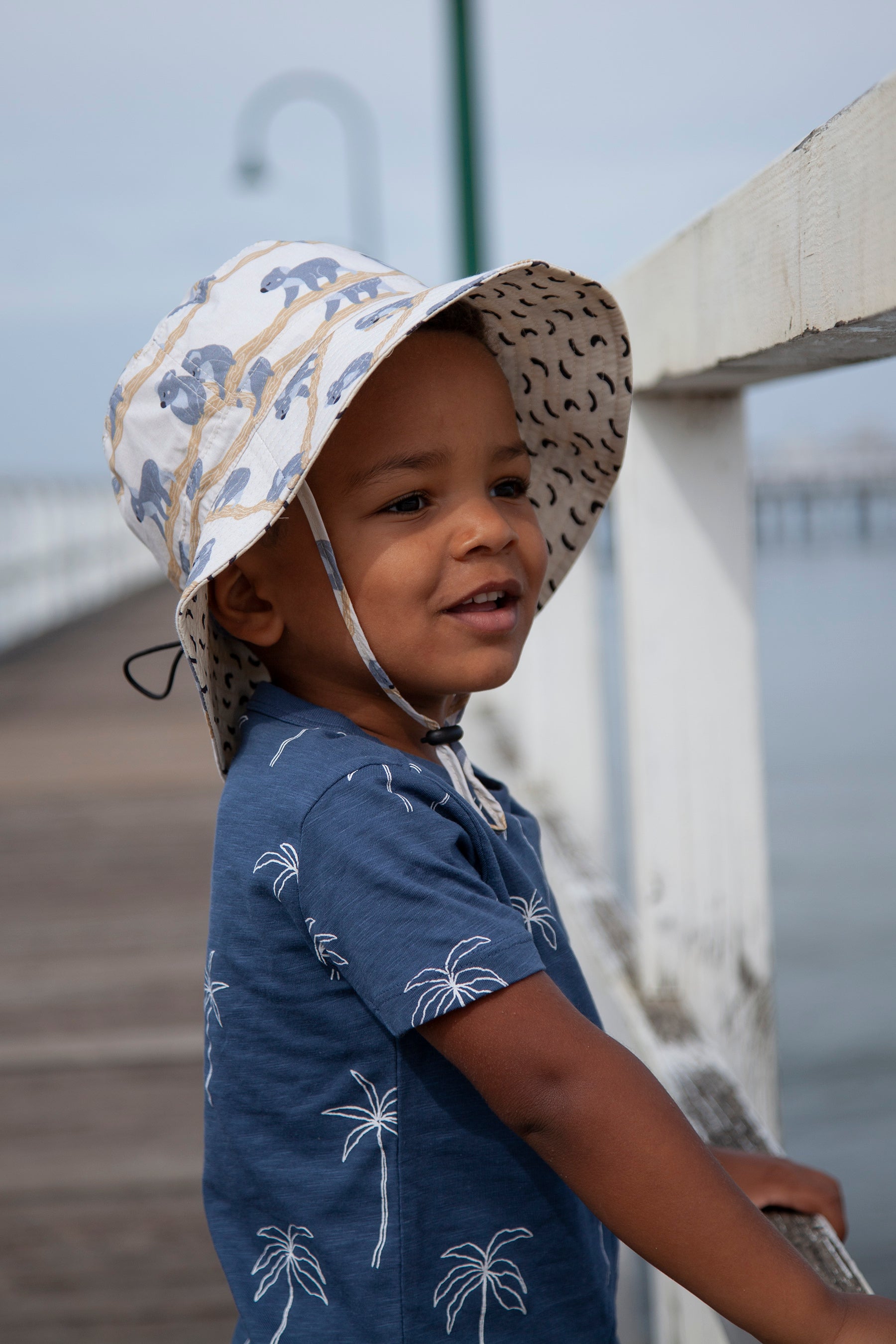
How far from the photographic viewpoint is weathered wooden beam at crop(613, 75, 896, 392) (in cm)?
86

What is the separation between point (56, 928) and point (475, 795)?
330cm

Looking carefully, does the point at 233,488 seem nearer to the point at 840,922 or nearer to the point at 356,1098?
the point at 356,1098

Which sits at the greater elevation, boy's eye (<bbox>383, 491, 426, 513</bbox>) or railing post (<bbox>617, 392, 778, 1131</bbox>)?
boy's eye (<bbox>383, 491, 426, 513</bbox>)

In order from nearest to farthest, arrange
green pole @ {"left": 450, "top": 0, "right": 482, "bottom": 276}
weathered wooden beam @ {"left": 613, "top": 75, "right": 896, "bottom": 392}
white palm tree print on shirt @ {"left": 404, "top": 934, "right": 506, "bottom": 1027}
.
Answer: weathered wooden beam @ {"left": 613, "top": 75, "right": 896, "bottom": 392} < white palm tree print on shirt @ {"left": 404, "top": 934, "right": 506, "bottom": 1027} < green pole @ {"left": 450, "top": 0, "right": 482, "bottom": 276}

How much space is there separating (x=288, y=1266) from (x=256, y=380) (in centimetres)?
80

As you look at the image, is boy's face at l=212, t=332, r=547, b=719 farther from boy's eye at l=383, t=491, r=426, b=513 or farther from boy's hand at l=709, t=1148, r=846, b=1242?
boy's hand at l=709, t=1148, r=846, b=1242

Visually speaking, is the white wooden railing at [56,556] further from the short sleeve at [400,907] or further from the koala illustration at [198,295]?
the short sleeve at [400,907]

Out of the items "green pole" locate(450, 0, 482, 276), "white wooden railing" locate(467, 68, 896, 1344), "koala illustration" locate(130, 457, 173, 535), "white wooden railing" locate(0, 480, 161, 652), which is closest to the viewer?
"koala illustration" locate(130, 457, 173, 535)

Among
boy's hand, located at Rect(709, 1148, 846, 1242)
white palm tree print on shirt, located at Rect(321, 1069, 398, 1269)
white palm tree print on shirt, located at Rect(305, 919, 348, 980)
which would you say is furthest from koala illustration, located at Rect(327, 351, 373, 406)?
boy's hand, located at Rect(709, 1148, 846, 1242)

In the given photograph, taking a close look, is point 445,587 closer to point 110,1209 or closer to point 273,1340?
point 273,1340

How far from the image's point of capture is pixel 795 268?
3.37 ft

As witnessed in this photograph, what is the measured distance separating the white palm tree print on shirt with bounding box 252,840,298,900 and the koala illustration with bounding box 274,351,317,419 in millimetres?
378

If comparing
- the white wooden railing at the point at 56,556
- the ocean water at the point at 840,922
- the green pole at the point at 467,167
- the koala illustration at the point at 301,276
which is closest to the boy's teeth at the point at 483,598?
the koala illustration at the point at 301,276

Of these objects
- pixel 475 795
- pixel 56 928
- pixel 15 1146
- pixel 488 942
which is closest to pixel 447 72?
pixel 56 928
